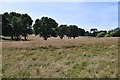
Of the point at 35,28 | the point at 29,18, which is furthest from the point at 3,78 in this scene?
the point at 29,18

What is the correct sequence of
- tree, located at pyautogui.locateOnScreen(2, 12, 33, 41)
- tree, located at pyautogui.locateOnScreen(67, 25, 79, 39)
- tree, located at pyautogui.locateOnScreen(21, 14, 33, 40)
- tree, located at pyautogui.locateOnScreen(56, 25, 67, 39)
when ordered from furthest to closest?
tree, located at pyautogui.locateOnScreen(67, 25, 79, 39) < tree, located at pyautogui.locateOnScreen(56, 25, 67, 39) < tree, located at pyautogui.locateOnScreen(21, 14, 33, 40) < tree, located at pyautogui.locateOnScreen(2, 12, 33, 41)

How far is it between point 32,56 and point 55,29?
100 m

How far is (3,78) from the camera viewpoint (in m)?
17.5

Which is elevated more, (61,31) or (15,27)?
(15,27)

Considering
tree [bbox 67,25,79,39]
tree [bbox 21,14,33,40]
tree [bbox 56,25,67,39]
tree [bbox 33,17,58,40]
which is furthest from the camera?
tree [bbox 67,25,79,39]

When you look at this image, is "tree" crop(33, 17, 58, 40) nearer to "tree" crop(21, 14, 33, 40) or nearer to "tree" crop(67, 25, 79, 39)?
"tree" crop(21, 14, 33, 40)

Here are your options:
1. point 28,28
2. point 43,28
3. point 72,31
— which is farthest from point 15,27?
point 72,31

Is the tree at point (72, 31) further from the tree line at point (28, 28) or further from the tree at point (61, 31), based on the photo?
the tree at point (61, 31)

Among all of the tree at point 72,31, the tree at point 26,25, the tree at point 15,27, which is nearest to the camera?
the tree at point 15,27

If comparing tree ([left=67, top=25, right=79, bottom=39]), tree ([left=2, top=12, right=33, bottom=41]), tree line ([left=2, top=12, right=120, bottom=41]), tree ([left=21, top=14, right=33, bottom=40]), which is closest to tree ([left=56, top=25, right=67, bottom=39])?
tree line ([left=2, top=12, right=120, bottom=41])

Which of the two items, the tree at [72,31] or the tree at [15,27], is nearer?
the tree at [15,27]

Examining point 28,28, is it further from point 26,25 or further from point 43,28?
point 43,28

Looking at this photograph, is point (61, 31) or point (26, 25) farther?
point (61, 31)

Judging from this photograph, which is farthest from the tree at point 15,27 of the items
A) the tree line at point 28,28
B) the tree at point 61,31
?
the tree at point 61,31
